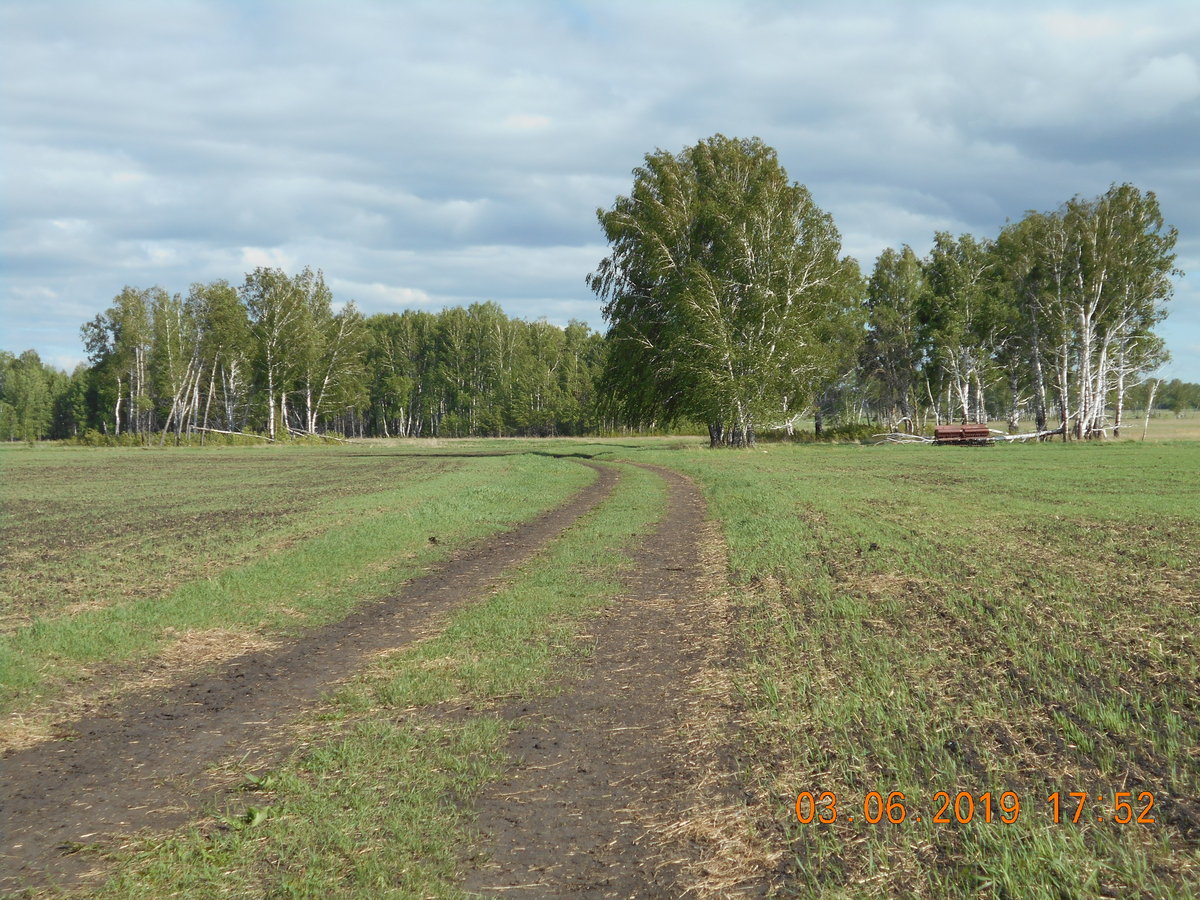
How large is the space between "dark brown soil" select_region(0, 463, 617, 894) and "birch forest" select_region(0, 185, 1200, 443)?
4316 cm

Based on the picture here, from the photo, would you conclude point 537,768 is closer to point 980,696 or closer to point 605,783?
point 605,783

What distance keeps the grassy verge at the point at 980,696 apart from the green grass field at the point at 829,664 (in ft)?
0.08

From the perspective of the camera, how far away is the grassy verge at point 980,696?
4.39 meters

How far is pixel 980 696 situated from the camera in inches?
268

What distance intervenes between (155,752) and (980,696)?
665 cm

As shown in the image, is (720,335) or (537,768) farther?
(720,335)

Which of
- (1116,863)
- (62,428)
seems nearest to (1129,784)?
(1116,863)

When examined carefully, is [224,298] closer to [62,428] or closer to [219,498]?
[219,498]

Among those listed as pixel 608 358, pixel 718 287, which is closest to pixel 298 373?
pixel 608 358

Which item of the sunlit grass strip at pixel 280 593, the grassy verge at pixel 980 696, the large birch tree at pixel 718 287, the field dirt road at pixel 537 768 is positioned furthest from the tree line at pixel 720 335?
the field dirt road at pixel 537 768

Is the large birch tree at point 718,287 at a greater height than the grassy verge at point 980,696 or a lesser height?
greater

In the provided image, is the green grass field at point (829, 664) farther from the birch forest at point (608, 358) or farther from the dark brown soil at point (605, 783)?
the birch forest at point (608, 358)

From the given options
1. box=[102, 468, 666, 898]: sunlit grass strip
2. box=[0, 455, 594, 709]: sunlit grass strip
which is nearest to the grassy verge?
box=[102, 468, 666, 898]: sunlit grass strip

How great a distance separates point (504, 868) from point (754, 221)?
168 feet
